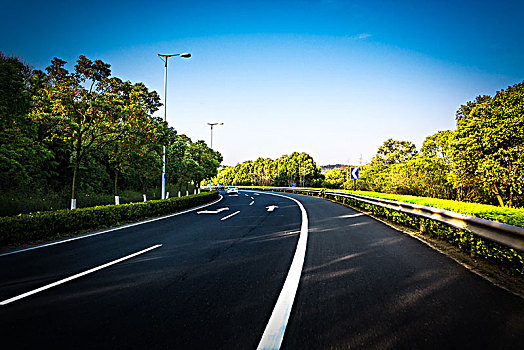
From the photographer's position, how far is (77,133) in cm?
1201

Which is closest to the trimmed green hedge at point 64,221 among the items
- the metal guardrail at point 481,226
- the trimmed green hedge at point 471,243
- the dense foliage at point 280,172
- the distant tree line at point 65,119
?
the distant tree line at point 65,119

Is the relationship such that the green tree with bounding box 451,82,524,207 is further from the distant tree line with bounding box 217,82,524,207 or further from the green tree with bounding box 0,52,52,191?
the green tree with bounding box 0,52,52,191

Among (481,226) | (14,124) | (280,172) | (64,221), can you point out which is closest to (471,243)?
(481,226)

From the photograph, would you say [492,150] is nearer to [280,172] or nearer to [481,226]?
[481,226]

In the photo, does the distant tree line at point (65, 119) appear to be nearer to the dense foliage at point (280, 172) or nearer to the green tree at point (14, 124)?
the green tree at point (14, 124)

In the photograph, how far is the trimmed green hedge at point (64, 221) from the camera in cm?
662

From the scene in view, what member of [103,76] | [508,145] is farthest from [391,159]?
[103,76]

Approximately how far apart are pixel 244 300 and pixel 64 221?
25.2 ft

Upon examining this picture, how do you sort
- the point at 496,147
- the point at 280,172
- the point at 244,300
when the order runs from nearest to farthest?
the point at 244,300, the point at 496,147, the point at 280,172

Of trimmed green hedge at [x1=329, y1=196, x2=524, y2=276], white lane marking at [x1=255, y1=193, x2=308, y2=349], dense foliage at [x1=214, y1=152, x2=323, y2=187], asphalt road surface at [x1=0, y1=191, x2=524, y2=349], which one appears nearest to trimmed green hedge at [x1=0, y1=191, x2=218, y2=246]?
asphalt road surface at [x1=0, y1=191, x2=524, y2=349]

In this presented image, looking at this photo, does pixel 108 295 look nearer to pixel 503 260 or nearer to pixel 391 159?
pixel 503 260

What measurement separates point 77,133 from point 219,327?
513 inches

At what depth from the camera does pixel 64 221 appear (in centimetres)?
798

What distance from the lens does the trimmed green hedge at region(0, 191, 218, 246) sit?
6621mm
